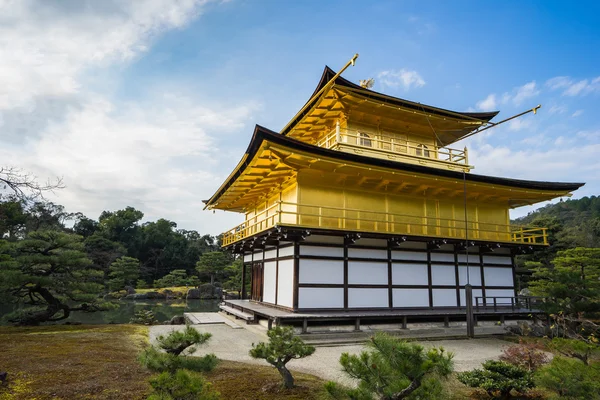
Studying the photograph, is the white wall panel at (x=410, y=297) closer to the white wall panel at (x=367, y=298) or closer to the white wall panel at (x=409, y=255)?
the white wall panel at (x=367, y=298)

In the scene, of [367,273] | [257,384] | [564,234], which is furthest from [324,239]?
[564,234]

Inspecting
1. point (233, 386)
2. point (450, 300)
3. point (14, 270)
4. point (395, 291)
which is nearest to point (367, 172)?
point (395, 291)

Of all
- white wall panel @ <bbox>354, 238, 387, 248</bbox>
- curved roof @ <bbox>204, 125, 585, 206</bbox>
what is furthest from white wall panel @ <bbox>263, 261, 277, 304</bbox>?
curved roof @ <bbox>204, 125, 585, 206</bbox>

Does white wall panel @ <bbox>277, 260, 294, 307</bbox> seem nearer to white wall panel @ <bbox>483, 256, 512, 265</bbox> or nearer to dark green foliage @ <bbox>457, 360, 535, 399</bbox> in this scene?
dark green foliage @ <bbox>457, 360, 535, 399</bbox>

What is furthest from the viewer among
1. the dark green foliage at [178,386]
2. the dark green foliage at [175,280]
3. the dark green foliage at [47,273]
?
the dark green foliage at [175,280]

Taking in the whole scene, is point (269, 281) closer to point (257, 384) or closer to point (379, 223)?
point (379, 223)

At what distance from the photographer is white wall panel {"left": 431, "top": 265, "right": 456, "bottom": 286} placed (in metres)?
14.3

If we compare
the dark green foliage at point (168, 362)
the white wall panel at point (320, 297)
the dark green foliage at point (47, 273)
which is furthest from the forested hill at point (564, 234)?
the dark green foliage at point (47, 273)

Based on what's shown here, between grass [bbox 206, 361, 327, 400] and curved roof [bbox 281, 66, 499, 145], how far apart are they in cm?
1048

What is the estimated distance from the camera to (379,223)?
554 inches

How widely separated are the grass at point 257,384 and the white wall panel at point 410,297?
7176 mm

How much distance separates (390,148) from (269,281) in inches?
313

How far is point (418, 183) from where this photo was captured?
1405cm

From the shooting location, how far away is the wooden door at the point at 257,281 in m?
16.6
